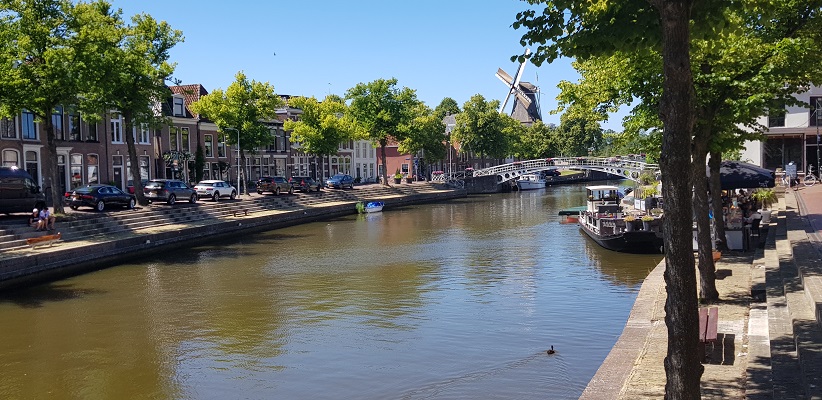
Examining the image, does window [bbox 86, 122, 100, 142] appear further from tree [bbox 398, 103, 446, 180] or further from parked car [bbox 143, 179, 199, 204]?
tree [bbox 398, 103, 446, 180]

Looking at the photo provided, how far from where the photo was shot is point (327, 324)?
18875 millimetres

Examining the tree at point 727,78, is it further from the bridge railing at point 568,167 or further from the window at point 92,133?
the bridge railing at point 568,167

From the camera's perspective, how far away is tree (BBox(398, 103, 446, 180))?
76.9 metres

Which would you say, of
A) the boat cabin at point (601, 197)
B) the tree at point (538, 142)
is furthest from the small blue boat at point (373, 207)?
the tree at point (538, 142)

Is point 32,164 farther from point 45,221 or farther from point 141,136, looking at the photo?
point 45,221

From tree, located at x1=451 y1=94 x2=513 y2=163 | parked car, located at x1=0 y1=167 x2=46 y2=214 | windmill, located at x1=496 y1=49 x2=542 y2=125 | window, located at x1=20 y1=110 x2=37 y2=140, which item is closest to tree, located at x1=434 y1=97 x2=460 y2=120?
windmill, located at x1=496 y1=49 x2=542 y2=125

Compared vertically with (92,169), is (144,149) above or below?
above

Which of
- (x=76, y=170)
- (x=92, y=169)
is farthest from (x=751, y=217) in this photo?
(x=92, y=169)

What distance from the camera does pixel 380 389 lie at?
1357 cm

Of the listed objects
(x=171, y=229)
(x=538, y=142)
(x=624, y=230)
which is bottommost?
(x=624, y=230)

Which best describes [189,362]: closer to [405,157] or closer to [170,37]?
[170,37]

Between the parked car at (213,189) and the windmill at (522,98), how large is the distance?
91260mm

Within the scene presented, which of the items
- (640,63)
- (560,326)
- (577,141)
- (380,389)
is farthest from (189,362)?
(577,141)

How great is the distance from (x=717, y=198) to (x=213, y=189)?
36884 mm
